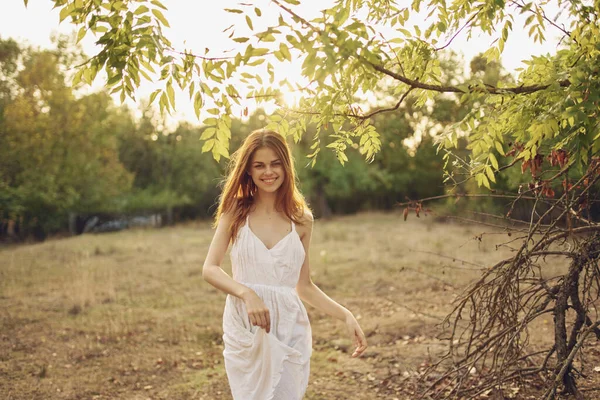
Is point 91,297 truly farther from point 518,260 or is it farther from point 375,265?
point 518,260

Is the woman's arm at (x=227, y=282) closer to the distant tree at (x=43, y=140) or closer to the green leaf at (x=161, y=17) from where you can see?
the green leaf at (x=161, y=17)

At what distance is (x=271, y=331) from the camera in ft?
9.12

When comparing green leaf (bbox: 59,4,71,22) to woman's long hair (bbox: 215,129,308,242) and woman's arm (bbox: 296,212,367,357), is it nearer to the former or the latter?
woman's long hair (bbox: 215,129,308,242)

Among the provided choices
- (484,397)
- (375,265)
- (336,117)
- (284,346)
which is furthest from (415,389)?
(375,265)

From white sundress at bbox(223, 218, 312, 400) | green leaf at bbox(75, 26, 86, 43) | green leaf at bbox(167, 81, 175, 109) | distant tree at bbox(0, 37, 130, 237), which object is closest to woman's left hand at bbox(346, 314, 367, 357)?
white sundress at bbox(223, 218, 312, 400)

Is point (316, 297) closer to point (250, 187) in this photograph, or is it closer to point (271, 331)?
point (271, 331)

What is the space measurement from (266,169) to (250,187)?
223mm

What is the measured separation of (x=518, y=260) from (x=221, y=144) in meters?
2.01

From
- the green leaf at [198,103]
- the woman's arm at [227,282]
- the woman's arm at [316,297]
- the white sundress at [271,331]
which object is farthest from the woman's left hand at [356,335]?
the green leaf at [198,103]

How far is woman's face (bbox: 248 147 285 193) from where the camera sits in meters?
2.96

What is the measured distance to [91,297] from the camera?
30.3 feet

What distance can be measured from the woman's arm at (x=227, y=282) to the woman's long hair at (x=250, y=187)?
0.19 feet

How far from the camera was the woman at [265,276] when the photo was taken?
8.93ft

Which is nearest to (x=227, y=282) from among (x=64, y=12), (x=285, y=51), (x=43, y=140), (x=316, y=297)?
(x=316, y=297)
